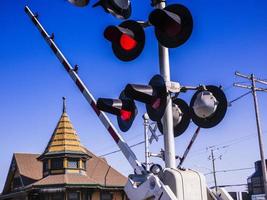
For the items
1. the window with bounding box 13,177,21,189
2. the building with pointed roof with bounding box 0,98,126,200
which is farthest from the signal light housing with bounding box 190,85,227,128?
the window with bounding box 13,177,21,189

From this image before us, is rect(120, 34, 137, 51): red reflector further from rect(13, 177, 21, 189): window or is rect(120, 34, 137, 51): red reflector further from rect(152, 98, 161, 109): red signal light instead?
rect(13, 177, 21, 189): window

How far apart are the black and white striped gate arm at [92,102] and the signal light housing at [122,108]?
0.52ft

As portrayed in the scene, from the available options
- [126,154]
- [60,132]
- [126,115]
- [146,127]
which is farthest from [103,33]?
[60,132]

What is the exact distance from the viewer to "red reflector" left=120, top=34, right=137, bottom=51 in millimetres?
4397

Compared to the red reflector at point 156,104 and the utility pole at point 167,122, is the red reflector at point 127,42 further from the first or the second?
the red reflector at point 156,104

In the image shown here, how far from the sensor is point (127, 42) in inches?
174

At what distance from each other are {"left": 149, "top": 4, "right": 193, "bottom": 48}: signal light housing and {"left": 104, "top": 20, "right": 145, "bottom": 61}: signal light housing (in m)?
0.24

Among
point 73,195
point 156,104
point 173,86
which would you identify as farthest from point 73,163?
point 156,104

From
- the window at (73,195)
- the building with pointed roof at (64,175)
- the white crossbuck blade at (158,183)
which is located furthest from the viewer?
the window at (73,195)

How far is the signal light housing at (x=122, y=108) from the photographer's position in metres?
4.55

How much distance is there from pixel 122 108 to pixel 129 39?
0.78 m

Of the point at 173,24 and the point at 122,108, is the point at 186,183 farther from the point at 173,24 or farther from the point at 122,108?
the point at 173,24

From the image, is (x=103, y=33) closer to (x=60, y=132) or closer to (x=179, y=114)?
(x=179, y=114)

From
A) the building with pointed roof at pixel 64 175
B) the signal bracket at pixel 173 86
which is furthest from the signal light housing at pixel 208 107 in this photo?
the building with pointed roof at pixel 64 175
